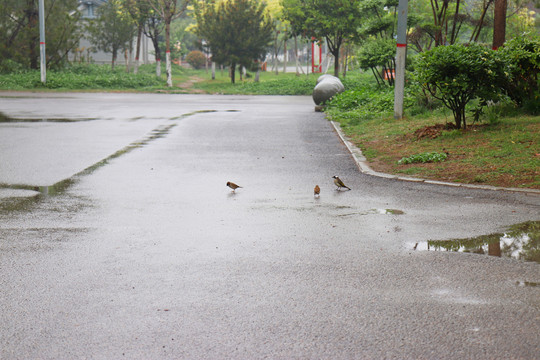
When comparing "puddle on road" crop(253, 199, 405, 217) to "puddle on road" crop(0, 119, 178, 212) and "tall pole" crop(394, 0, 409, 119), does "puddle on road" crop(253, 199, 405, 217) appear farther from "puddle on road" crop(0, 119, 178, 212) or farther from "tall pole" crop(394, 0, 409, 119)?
"tall pole" crop(394, 0, 409, 119)

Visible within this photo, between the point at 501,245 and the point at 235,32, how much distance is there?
41.6m

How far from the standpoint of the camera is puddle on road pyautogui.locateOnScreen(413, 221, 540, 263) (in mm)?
6062

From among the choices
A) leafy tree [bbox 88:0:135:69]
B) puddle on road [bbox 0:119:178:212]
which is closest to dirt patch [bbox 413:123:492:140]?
puddle on road [bbox 0:119:178:212]

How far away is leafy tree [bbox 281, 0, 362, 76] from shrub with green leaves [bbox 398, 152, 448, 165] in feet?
102

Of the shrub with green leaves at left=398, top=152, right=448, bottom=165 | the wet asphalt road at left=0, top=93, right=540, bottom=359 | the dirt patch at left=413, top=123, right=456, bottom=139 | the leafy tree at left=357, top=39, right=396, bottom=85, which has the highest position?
the leafy tree at left=357, top=39, right=396, bottom=85

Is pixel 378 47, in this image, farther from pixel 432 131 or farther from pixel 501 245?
pixel 501 245

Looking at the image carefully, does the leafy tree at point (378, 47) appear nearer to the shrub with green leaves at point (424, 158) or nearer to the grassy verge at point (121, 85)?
the grassy verge at point (121, 85)

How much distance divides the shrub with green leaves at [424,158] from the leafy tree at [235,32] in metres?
35.8

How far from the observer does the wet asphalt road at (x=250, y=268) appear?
13.5 ft

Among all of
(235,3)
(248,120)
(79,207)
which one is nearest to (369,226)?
(79,207)

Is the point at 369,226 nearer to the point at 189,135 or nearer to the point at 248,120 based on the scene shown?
the point at 189,135

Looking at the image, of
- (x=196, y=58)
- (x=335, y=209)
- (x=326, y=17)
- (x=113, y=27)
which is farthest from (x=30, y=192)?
(x=196, y=58)

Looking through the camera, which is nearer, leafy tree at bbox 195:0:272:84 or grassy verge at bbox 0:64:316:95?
grassy verge at bbox 0:64:316:95

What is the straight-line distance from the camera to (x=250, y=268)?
5.63 m
